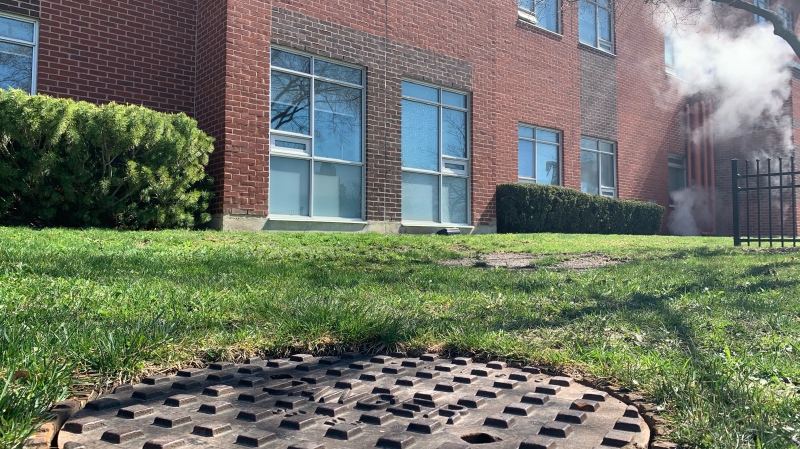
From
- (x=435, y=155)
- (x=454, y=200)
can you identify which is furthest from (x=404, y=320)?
(x=454, y=200)

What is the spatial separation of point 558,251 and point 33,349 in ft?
24.7

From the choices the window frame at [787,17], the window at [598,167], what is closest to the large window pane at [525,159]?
the window at [598,167]

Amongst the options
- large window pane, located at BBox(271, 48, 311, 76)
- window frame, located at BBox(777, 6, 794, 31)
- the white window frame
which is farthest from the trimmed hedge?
window frame, located at BBox(777, 6, 794, 31)

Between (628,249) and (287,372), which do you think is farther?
(628,249)

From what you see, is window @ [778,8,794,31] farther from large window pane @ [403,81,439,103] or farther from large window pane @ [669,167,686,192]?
large window pane @ [403,81,439,103]

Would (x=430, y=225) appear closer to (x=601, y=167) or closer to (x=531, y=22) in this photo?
(x=531, y=22)

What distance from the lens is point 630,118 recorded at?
18.2 meters

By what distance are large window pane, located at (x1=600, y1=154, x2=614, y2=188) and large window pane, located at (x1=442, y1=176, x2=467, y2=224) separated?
581cm

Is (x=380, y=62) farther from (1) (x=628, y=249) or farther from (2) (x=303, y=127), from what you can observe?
(1) (x=628, y=249)

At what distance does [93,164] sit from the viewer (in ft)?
26.7

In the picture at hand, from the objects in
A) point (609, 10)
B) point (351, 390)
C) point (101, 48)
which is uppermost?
point (609, 10)

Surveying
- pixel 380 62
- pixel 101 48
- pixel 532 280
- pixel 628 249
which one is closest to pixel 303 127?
pixel 380 62

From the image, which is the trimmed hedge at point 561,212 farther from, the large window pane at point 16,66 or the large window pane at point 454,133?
the large window pane at point 16,66

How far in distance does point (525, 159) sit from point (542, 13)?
12.1 feet
